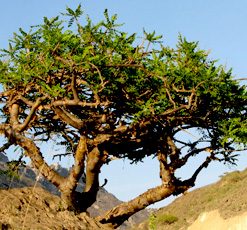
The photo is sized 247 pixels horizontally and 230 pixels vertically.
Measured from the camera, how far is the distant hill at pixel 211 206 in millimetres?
31263

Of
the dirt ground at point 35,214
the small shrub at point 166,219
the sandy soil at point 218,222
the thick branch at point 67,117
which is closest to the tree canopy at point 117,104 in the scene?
the thick branch at point 67,117

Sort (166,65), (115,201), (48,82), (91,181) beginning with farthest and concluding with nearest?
(115,201)
(91,181)
(166,65)
(48,82)

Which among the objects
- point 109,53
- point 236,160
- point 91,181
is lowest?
point 91,181

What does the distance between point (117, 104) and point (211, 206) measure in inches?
1165

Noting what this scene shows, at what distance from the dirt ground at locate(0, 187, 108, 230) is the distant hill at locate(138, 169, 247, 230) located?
14103 millimetres

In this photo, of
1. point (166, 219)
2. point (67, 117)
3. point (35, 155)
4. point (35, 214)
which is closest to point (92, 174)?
point (35, 155)

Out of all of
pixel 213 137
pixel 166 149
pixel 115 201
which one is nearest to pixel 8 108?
pixel 166 149

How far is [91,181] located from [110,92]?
3686 mm

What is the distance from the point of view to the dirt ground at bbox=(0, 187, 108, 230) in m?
6.78

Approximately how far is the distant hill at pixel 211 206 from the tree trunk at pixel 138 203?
18.1 feet

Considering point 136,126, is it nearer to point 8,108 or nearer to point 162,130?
point 162,130

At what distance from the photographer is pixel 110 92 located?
15.5 meters

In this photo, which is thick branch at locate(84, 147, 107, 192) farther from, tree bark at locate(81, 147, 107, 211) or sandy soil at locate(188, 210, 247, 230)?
sandy soil at locate(188, 210, 247, 230)

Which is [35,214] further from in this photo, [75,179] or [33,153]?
[33,153]
